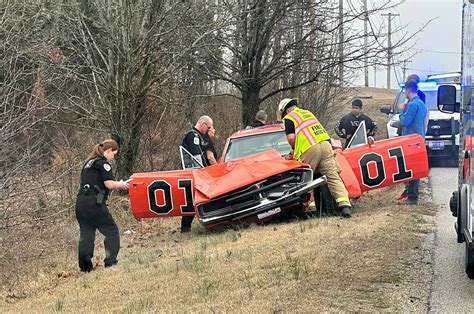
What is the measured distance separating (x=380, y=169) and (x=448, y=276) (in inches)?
150

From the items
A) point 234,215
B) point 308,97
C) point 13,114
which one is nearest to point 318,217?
point 234,215

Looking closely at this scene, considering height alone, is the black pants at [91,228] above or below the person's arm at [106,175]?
below

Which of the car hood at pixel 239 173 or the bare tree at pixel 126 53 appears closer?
the car hood at pixel 239 173

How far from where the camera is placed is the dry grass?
5559 millimetres

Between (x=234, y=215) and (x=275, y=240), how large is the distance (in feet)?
4.38

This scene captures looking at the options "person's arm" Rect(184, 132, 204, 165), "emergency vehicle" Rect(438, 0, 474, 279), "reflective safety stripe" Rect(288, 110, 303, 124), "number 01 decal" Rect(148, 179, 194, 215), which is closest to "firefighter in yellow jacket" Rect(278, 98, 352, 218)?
"reflective safety stripe" Rect(288, 110, 303, 124)

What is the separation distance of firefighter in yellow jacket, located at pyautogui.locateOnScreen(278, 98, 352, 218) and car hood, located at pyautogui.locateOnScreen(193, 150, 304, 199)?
0.29 metres

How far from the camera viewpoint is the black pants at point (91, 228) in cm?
862

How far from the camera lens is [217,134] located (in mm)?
19234

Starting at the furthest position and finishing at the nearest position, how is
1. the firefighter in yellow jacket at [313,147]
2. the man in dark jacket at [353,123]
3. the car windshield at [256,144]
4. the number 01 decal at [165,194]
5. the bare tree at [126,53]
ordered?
1. the bare tree at [126,53]
2. the man in dark jacket at [353,123]
3. the car windshield at [256,144]
4. the number 01 decal at [165,194]
5. the firefighter in yellow jacket at [313,147]

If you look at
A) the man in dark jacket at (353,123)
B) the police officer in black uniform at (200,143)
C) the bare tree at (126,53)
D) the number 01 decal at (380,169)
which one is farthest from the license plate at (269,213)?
the bare tree at (126,53)

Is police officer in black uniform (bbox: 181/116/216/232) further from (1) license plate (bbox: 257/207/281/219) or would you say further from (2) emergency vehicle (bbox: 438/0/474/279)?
(2) emergency vehicle (bbox: 438/0/474/279)

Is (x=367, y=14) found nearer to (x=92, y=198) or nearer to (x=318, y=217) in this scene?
(x=318, y=217)

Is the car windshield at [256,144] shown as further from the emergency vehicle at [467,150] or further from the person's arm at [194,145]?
the emergency vehicle at [467,150]
